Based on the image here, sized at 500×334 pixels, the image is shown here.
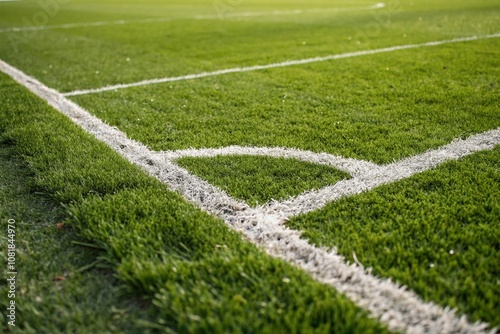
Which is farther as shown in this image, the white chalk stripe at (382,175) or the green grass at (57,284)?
the white chalk stripe at (382,175)

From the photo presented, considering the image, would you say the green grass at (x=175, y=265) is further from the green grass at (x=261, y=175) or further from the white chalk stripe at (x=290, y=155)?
the white chalk stripe at (x=290, y=155)

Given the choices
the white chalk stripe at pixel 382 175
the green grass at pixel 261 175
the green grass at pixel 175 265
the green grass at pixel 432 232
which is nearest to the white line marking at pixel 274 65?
the green grass at pixel 175 265

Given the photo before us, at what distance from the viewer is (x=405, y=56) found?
20.4 feet

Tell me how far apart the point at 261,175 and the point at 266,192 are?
0.78 feet

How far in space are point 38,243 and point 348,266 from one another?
140 cm

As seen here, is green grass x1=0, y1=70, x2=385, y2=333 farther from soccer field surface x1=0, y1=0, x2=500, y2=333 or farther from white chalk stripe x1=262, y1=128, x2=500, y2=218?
white chalk stripe x1=262, y1=128, x2=500, y2=218

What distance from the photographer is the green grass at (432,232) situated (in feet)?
5.73

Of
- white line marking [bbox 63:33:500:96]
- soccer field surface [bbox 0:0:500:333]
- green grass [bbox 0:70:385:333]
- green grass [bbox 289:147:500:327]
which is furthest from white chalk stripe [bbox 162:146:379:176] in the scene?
white line marking [bbox 63:33:500:96]

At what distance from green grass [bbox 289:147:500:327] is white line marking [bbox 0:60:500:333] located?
0.07 metres

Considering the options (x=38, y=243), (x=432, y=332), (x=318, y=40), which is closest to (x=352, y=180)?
(x=432, y=332)

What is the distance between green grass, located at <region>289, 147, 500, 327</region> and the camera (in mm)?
1745

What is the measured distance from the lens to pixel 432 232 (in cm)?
210

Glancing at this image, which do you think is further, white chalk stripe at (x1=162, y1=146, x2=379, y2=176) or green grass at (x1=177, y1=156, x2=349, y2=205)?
white chalk stripe at (x1=162, y1=146, x2=379, y2=176)

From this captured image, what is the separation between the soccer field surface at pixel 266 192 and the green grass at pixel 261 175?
0.01 meters
